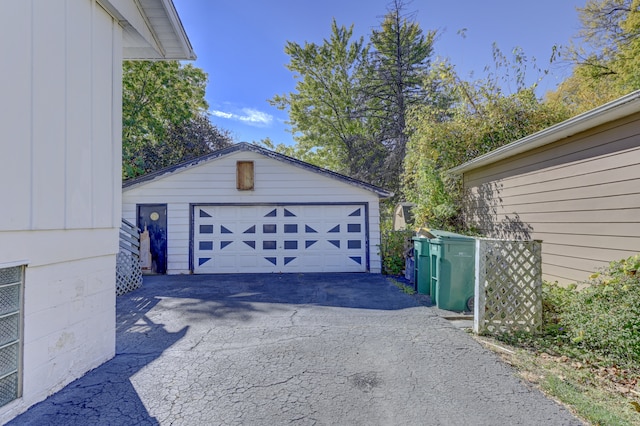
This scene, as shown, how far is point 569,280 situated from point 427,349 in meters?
3.26

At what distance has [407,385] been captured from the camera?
2.96 metres

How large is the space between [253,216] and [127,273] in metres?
3.31

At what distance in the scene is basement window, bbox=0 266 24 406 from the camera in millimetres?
2449

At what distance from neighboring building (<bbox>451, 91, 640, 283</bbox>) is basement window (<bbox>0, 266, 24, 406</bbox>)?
6545 mm

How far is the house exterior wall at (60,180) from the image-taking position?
247 cm

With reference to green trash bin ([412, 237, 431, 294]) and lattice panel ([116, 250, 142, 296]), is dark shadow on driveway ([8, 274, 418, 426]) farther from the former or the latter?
green trash bin ([412, 237, 431, 294])

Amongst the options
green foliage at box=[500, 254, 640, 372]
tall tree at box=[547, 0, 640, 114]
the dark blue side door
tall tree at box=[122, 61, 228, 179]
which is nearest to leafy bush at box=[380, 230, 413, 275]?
green foliage at box=[500, 254, 640, 372]

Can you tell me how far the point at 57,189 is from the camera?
283 cm

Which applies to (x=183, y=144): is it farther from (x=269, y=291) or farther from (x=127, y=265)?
(x=269, y=291)

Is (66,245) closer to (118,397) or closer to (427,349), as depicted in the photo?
(118,397)

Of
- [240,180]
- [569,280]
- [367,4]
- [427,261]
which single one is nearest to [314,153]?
[367,4]

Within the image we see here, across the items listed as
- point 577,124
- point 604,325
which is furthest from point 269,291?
point 577,124

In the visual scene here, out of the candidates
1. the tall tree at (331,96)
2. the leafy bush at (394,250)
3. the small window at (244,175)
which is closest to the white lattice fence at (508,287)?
the leafy bush at (394,250)

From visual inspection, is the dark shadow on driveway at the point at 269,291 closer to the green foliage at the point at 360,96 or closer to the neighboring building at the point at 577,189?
the neighboring building at the point at 577,189
